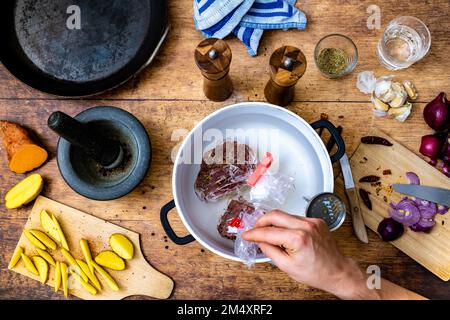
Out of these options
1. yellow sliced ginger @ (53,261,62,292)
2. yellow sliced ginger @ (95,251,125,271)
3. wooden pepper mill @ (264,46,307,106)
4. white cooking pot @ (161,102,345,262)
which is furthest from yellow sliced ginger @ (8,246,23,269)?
wooden pepper mill @ (264,46,307,106)

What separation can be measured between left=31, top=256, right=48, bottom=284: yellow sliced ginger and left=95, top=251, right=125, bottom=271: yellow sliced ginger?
0.48 feet

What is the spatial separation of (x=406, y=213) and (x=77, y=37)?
1040mm

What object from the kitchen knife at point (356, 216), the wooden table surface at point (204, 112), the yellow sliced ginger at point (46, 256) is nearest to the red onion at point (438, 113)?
the wooden table surface at point (204, 112)

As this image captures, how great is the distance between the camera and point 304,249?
87cm

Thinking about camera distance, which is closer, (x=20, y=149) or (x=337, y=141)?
(x=337, y=141)

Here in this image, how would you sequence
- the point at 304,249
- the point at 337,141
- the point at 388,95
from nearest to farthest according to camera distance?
the point at 304,249 < the point at 337,141 < the point at 388,95

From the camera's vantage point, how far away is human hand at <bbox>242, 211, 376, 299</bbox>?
0.87m

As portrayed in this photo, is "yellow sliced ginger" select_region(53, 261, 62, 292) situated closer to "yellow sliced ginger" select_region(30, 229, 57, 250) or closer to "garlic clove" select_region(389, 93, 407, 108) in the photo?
"yellow sliced ginger" select_region(30, 229, 57, 250)

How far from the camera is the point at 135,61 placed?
1154 millimetres

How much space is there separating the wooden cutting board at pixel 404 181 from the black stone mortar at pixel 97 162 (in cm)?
58

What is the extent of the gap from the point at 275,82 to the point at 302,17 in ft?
0.86

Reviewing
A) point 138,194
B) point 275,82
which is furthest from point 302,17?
point 138,194

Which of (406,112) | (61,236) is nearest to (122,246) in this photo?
(61,236)

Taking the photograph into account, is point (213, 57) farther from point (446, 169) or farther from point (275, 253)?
point (446, 169)
